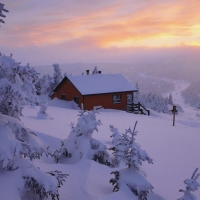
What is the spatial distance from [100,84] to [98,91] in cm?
192

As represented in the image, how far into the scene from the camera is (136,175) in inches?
219

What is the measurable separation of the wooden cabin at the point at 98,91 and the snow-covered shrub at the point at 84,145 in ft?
65.4

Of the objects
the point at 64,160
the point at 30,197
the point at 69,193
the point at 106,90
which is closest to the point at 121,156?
the point at 69,193

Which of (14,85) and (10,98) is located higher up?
(14,85)

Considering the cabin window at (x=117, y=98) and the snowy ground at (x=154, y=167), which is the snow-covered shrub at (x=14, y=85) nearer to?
the snowy ground at (x=154, y=167)

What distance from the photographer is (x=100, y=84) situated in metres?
30.3

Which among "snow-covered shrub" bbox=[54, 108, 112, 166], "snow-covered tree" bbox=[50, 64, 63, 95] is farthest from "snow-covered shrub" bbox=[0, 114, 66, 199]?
"snow-covered tree" bbox=[50, 64, 63, 95]

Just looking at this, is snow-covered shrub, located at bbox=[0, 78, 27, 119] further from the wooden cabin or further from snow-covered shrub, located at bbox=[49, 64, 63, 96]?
snow-covered shrub, located at bbox=[49, 64, 63, 96]

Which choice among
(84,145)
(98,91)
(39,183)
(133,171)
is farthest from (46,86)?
(39,183)

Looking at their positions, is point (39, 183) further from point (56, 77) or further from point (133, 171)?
point (56, 77)

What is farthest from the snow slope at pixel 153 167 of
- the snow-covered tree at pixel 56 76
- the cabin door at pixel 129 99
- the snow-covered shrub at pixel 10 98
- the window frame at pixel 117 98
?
the snow-covered tree at pixel 56 76

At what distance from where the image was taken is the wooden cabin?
28438 mm

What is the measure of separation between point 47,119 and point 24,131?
12195mm

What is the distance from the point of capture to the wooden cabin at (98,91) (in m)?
28.4
